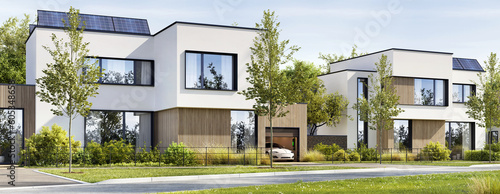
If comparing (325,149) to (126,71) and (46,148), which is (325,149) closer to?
(126,71)

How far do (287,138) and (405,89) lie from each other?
9818 millimetres

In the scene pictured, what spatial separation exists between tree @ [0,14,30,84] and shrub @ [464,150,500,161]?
35154 mm

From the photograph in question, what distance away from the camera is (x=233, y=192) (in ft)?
46.4

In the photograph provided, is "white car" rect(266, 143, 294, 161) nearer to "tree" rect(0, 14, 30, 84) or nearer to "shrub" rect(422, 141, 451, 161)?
"shrub" rect(422, 141, 451, 161)

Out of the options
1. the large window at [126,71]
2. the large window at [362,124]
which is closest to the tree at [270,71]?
the large window at [126,71]

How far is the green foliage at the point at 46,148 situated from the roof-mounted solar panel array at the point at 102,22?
6.60 metres

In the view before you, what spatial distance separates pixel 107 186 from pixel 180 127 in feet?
43.4

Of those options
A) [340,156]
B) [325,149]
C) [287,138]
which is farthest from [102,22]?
[340,156]

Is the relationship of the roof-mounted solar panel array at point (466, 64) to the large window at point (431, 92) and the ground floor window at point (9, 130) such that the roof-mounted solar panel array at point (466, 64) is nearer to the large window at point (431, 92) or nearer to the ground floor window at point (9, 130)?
the large window at point (431, 92)

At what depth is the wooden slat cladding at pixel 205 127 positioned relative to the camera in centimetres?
2986

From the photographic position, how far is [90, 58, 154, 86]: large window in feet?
101

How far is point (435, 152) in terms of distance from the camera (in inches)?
1533

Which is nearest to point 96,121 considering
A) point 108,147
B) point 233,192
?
point 108,147

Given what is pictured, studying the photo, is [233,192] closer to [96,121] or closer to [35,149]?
[35,149]
